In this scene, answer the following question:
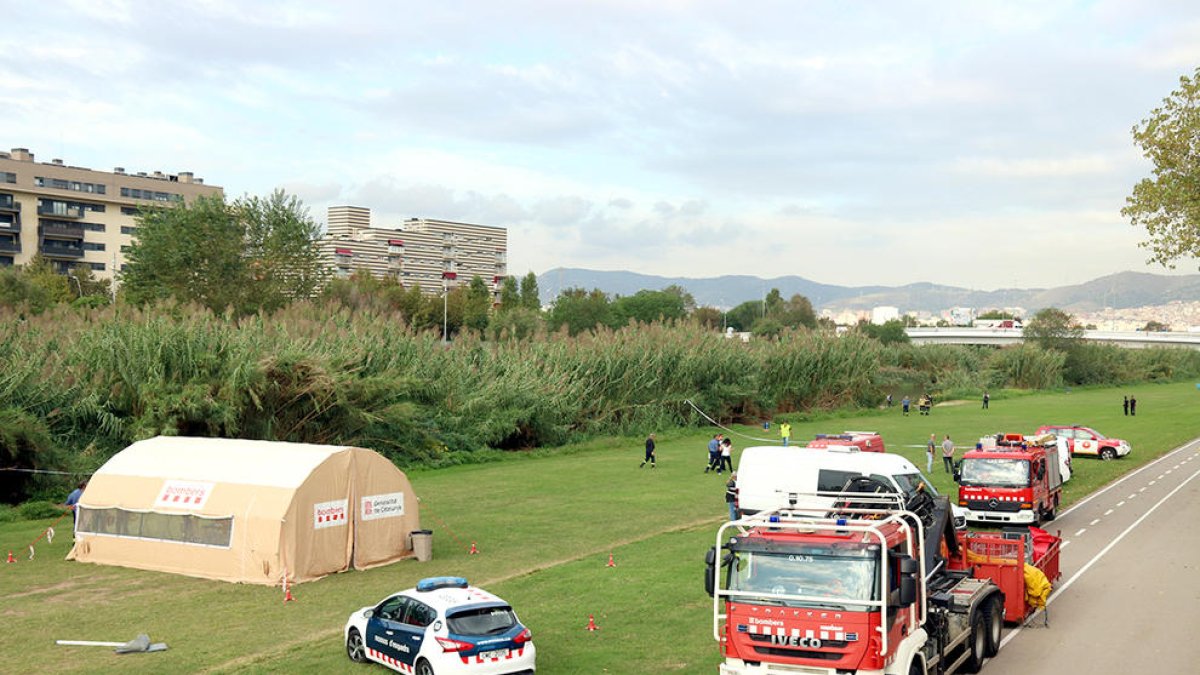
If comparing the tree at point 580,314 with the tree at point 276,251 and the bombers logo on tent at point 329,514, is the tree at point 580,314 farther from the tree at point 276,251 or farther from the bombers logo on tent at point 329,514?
the bombers logo on tent at point 329,514

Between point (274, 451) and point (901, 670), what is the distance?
1681 cm

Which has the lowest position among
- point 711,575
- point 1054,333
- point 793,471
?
point 793,471

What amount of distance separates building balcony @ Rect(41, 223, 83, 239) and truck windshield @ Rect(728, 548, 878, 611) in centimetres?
12389

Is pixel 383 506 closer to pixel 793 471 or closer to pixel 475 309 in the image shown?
pixel 793 471

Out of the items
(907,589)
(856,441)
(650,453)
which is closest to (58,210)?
(650,453)

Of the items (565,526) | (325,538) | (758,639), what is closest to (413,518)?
(325,538)

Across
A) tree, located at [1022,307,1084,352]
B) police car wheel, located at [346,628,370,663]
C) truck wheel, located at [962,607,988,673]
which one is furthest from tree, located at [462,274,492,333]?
truck wheel, located at [962,607,988,673]

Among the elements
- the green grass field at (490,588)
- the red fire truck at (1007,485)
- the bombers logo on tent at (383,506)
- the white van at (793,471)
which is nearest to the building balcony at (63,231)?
the green grass field at (490,588)

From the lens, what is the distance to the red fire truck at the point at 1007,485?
93.3ft

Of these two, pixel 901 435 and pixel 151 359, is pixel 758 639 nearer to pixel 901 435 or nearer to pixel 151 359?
Answer: pixel 151 359

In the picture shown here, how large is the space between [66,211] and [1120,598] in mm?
123876

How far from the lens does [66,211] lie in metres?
119

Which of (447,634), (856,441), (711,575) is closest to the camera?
(711,575)

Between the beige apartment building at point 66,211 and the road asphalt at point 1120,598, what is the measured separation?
104 m
